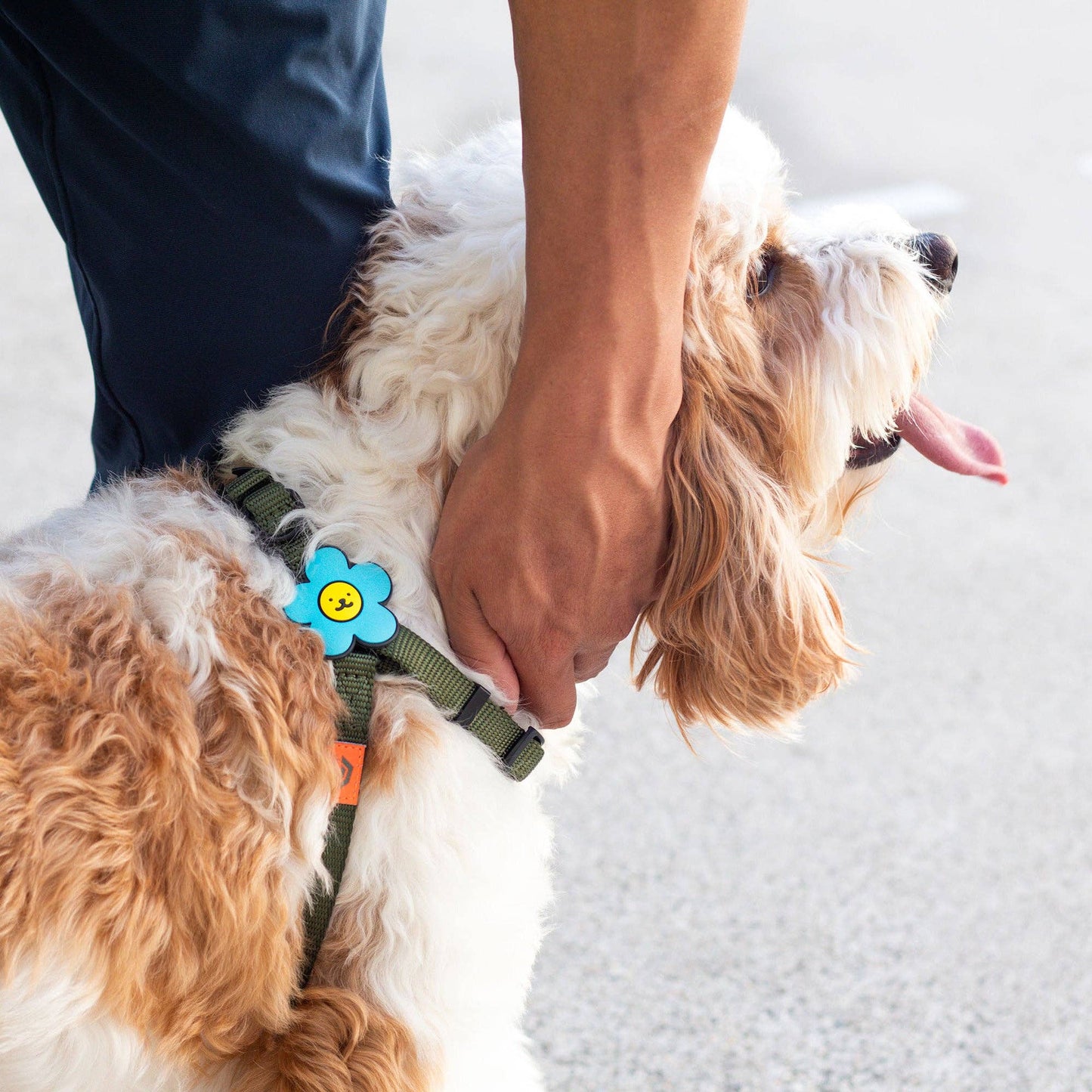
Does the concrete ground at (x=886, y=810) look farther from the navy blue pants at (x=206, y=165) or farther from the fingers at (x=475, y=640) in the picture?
the fingers at (x=475, y=640)

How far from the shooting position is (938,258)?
4.79 feet

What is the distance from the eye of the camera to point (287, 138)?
1290mm

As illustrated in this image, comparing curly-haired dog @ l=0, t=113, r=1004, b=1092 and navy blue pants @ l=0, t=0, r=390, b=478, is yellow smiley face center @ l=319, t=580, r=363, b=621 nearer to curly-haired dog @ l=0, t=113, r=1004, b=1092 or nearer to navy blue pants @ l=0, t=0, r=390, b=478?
curly-haired dog @ l=0, t=113, r=1004, b=1092

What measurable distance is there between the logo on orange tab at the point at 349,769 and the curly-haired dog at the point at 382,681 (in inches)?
0.7

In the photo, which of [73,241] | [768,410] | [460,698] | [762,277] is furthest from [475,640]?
[73,241]

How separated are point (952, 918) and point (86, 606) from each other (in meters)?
1.69

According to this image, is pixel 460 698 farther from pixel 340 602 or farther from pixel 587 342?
pixel 587 342

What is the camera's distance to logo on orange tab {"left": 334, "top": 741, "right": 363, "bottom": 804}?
3.72 ft

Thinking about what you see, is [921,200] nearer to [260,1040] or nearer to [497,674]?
[497,674]

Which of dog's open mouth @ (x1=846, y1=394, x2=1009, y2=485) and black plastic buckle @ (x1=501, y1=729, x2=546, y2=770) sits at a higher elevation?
dog's open mouth @ (x1=846, y1=394, x2=1009, y2=485)

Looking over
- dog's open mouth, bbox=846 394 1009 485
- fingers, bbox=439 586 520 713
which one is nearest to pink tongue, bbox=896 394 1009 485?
dog's open mouth, bbox=846 394 1009 485

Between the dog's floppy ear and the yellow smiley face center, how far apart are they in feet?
1.10

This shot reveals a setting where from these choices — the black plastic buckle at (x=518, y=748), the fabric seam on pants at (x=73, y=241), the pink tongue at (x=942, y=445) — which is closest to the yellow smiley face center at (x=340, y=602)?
the black plastic buckle at (x=518, y=748)

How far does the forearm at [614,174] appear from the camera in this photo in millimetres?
999
